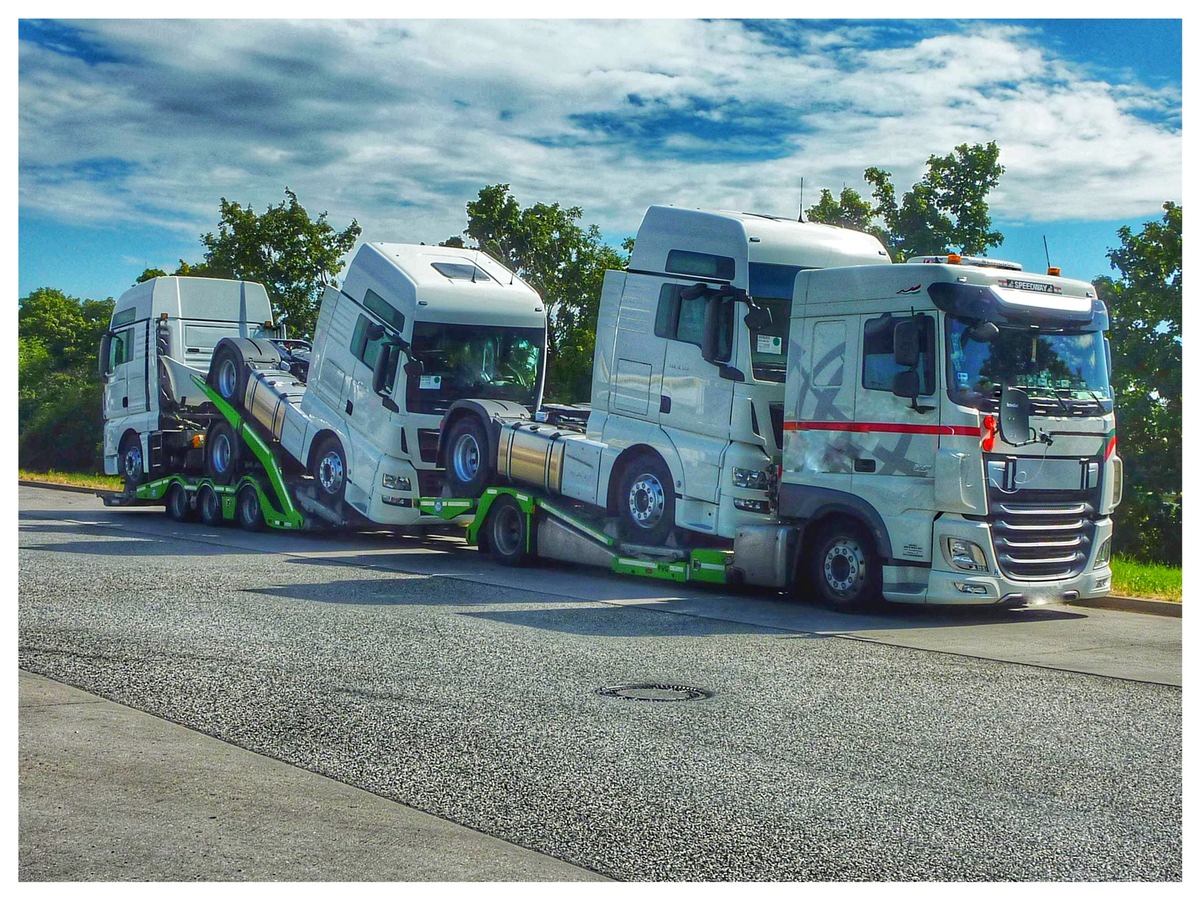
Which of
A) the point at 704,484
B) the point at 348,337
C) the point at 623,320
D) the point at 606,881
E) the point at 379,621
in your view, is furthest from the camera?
the point at 348,337

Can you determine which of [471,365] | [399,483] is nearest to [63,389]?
[399,483]

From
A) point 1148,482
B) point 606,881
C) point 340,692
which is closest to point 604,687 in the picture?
point 340,692

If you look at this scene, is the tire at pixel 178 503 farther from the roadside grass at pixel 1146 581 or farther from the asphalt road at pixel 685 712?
the roadside grass at pixel 1146 581

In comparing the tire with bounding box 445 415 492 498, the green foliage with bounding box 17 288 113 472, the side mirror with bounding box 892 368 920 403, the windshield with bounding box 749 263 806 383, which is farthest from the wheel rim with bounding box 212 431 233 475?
the side mirror with bounding box 892 368 920 403

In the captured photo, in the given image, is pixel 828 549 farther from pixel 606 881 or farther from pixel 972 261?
pixel 606 881

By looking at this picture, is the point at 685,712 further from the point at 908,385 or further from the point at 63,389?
the point at 63,389

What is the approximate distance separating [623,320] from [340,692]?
696 centimetres

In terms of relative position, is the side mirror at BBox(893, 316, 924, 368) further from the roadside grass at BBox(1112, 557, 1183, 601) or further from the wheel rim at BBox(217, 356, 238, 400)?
the wheel rim at BBox(217, 356, 238, 400)

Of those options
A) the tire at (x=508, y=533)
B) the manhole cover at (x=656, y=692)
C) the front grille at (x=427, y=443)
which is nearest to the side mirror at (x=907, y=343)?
the manhole cover at (x=656, y=692)

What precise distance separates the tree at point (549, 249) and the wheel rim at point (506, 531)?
634 centimetres

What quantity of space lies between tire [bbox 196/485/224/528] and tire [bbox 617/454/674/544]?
1015 centimetres

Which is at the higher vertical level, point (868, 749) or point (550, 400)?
point (550, 400)

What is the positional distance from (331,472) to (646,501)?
679 centimetres

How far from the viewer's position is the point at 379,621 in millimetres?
11633
